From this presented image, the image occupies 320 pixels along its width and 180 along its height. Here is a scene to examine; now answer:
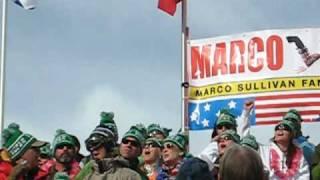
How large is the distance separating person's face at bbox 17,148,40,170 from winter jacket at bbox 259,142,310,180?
2.18m

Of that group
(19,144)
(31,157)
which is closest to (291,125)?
(31,157)

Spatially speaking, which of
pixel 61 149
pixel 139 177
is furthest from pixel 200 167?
pixel 61 149

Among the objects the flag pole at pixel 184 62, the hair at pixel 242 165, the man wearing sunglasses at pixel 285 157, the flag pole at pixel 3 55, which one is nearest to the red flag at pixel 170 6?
the flag pole at pixel 184 62

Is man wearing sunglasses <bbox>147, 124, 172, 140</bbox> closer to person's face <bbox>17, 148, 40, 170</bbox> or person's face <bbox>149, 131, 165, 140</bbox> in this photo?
person's face <bbox>149, 131, 165, 140</bbox>

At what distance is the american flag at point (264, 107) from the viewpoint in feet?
37.1

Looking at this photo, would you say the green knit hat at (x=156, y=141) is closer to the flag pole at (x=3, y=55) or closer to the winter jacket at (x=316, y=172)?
the winter jacket at (x=316, y=172)

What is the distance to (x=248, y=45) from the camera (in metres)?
11.9

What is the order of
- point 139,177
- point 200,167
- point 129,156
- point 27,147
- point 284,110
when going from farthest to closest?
1. point 284,110
2. point 27,147
3. point 129,156
4. point 139,177
5. point 200,167

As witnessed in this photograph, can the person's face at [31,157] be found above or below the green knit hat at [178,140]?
below

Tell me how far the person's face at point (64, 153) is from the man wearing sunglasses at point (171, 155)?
911mm

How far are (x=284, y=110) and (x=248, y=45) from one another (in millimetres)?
1045

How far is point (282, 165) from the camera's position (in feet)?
27.9

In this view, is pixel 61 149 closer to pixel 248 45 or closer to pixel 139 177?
pixel 139 177

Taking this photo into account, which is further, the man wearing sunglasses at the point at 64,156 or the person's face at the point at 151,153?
the person's face at the point at 151,153
